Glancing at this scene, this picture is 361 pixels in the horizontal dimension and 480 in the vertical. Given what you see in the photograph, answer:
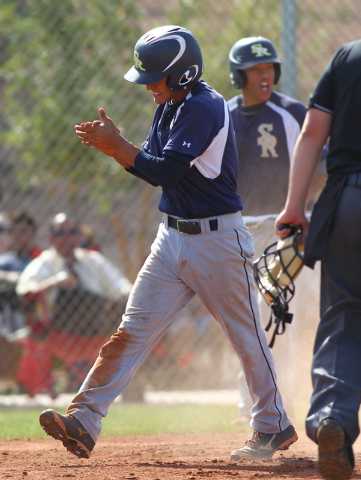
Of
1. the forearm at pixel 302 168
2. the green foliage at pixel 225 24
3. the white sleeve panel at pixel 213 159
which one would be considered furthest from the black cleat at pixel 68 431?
the green foliage at pixel 225 24

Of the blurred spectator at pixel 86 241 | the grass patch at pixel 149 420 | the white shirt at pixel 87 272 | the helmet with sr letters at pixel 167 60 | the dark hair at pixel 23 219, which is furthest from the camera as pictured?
the dark hair at pixel 23 219

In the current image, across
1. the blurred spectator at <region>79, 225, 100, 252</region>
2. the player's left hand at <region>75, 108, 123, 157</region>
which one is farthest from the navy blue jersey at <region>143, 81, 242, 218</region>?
the blurred spectator at <region>79, 225, 100, 252</region>

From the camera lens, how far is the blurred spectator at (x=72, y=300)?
23.2 ft

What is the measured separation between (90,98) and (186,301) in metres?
4.51

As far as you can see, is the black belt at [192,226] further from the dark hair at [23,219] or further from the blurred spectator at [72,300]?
the dark hair at [23,219]

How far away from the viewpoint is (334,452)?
242 centimetres

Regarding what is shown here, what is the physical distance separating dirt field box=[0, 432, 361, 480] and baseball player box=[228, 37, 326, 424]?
27.6 inches

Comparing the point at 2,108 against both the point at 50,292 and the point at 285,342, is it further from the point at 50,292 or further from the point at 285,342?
the point at 285,342

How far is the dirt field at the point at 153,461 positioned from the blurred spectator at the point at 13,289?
2865 mm

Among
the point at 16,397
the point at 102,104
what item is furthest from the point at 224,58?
the point at 16,397

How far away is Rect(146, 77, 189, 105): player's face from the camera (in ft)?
10.9

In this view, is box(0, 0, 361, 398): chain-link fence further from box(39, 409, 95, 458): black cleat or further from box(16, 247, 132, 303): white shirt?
box(39, 409, 95, 458): black cleat

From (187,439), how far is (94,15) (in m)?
4.96

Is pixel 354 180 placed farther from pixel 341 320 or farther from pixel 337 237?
pixel 341 320
